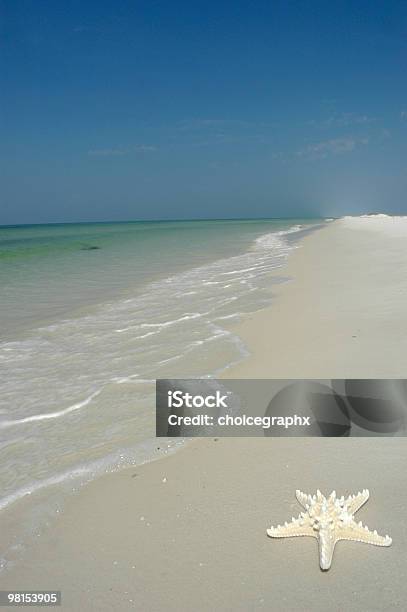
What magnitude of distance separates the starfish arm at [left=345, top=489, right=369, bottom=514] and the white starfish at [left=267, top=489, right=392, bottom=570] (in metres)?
0.06

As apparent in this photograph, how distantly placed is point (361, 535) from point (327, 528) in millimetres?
205

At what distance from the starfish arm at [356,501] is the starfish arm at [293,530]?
0.31 m

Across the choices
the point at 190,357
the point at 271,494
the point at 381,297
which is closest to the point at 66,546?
the point at 271,494

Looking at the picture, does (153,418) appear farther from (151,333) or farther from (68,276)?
(68,276)

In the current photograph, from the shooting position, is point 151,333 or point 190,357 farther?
point 151,333

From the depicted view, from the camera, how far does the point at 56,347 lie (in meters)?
6.63

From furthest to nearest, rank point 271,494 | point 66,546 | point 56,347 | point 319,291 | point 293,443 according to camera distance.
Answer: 1. point 319,291
2. point 56,347
3. point 293,443
4. point 271,494
5. point 66,546

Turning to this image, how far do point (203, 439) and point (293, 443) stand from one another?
0.85 meters

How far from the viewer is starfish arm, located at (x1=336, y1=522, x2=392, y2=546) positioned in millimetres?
2387

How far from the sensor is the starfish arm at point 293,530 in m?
2.45
